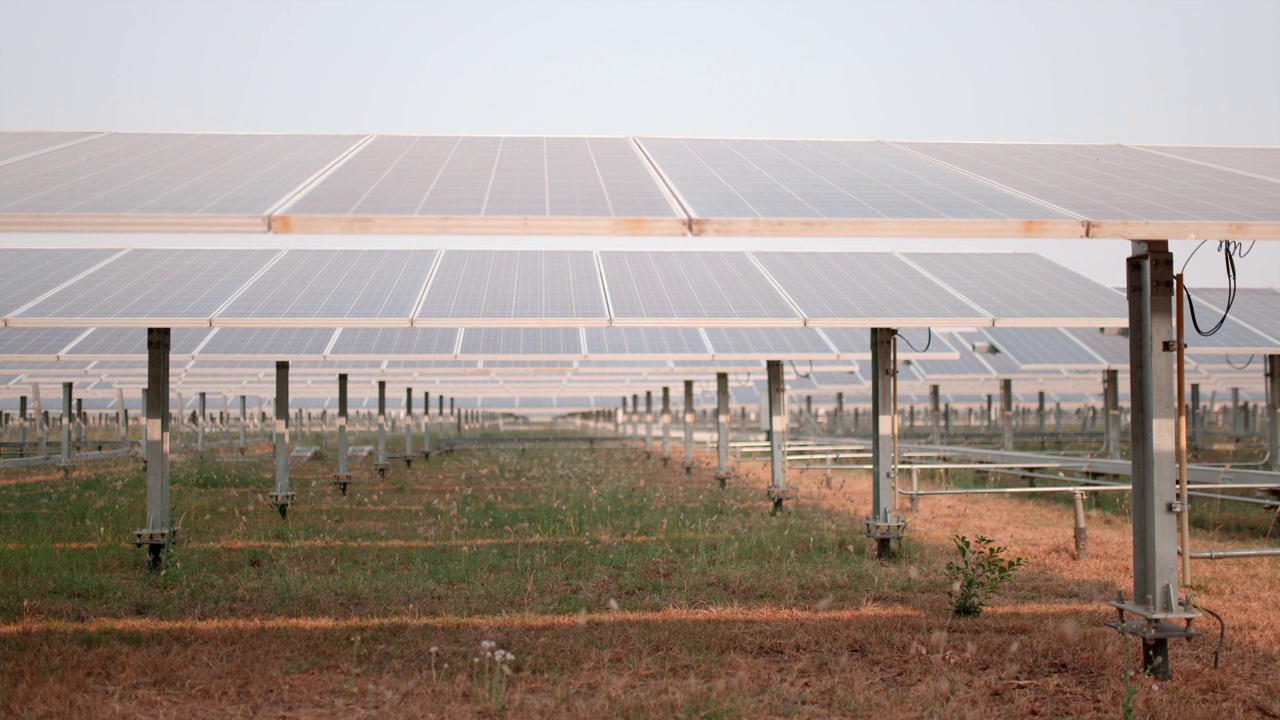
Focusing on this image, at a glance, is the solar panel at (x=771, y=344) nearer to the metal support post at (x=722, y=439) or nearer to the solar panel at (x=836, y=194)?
the metal support post at (x=722, y=439)

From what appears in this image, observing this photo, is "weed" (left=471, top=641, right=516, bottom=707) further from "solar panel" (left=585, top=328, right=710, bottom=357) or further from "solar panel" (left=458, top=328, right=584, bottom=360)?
"solar panel" (left=585, top=328, right=710, bottom=357)

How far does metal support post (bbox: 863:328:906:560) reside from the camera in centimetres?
1210

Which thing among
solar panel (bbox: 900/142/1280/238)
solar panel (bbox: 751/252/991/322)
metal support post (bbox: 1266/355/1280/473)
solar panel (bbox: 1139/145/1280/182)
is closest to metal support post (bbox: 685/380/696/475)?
solar panel (bbox: 751/252/991/322)

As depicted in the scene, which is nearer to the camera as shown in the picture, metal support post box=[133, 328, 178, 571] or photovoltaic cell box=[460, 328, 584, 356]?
metal support post box=[133, 328, 178, 571]

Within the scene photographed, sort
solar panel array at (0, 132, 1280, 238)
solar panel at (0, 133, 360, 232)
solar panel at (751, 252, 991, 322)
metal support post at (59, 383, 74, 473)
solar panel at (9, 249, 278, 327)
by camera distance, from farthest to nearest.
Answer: metal support post at (59, 383, 74, 473), solar panel at (751, 252, 991, 322), solar panel at (9, 249, 278, 327), solar panel array at (0, 132, 1280, 238), solar panel at (0, 133, 360, 232)

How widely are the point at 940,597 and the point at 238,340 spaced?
43.2ft

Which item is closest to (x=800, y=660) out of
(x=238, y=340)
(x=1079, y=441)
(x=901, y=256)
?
(x=901, y=256)

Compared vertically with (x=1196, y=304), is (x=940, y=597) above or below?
below

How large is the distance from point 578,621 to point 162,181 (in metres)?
4.96

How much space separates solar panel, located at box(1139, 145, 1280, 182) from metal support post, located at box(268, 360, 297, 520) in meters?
12.2

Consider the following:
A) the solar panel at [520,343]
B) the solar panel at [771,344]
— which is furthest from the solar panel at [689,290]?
the solar panel at [520,343]

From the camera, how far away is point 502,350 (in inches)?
746

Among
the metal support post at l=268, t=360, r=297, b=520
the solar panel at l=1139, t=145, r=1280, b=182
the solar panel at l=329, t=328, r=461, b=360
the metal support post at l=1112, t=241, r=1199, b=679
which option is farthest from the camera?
the solar panel at l=329, t=328, r=461, b=360

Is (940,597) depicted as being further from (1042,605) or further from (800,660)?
(800,660)
